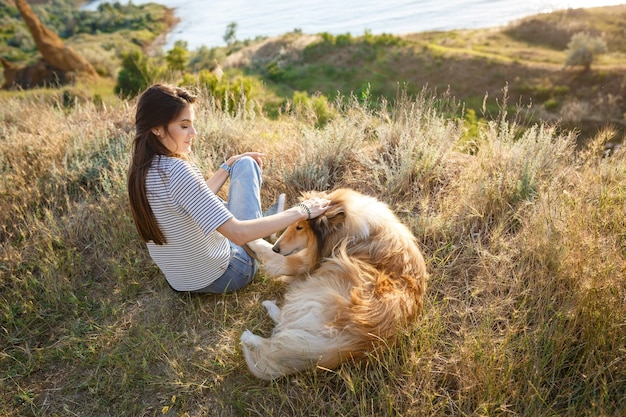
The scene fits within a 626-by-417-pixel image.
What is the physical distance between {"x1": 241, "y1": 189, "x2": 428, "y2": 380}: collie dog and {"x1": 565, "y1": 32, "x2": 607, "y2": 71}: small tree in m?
25.7

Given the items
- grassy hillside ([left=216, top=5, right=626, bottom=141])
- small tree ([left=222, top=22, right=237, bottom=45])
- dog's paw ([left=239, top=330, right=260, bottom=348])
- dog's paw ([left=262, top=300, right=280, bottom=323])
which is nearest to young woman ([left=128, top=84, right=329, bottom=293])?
dog's paw ([left=262, top=300, right=280, bottom=323])

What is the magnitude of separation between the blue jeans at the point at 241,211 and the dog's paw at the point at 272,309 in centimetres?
30

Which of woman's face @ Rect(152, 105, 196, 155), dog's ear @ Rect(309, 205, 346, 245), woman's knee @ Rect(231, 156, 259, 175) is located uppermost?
woman's face @ Rect(152, 105, 196, 155)

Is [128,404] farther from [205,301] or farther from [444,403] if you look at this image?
[444,403]

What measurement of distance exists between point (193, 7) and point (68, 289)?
4770 centimetres

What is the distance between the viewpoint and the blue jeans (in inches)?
116

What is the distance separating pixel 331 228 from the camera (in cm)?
288

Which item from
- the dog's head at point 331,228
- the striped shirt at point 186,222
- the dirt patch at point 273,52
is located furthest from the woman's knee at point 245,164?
the dirt patch at point 273,52

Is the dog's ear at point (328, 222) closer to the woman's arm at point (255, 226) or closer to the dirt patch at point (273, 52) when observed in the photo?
the woman's arm at point (255, 226)

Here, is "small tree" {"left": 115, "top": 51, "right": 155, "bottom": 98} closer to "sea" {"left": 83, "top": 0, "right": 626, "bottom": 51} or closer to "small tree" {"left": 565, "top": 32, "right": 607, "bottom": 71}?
"sea" {"left": 83, "top": 0, "right": 626, "bottom": 51}

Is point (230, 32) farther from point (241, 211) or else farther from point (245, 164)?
point (241, 211)

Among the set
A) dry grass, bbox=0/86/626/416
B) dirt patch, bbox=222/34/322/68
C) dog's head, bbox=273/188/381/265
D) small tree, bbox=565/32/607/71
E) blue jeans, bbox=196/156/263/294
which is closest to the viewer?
dry grass, bbox=0/86/626/416

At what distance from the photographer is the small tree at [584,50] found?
21984 mm

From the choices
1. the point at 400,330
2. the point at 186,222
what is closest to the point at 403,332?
the point at 400,330
